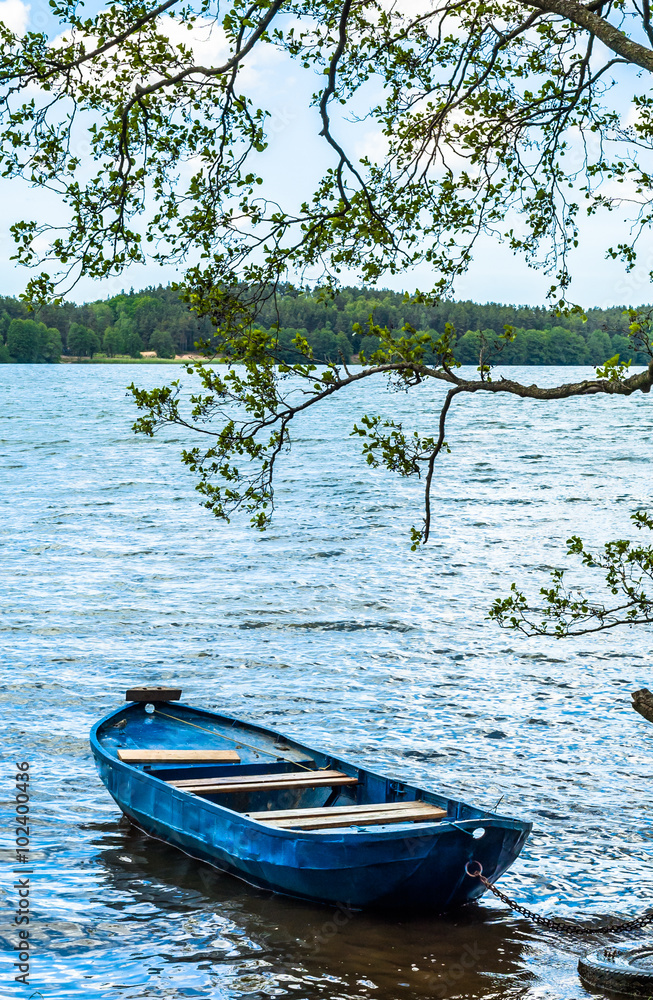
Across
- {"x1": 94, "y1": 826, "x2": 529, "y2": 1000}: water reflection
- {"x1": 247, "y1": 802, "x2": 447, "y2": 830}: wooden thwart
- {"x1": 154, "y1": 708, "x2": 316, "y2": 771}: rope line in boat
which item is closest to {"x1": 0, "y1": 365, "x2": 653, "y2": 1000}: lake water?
{"x1": 94, "y1": 826, "x2": 529, "y2": 1000}: water reflection

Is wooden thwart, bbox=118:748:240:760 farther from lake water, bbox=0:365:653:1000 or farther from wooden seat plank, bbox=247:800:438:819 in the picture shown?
wooden seat plank, bbox=247:800:438:819

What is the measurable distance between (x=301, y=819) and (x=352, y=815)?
0.54m

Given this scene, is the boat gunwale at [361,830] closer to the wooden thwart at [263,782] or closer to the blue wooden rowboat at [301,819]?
the blue wooden rowboat at [301,819]

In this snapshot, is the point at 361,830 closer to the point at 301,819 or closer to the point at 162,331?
the point at 301,819

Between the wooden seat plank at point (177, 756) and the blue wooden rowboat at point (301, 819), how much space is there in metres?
0.01

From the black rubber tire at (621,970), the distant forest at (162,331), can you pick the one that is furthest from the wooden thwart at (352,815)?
the distant forest at (162,331)

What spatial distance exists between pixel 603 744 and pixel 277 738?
17.4 ft

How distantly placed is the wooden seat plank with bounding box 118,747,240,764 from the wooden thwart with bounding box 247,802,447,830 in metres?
1.64

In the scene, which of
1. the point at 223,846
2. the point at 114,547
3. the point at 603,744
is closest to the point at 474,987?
the point at 223,846

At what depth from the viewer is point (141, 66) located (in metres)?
7.61

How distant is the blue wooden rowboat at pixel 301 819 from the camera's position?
31.9 ft

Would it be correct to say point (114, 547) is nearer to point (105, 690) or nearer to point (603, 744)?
point (105, 690)

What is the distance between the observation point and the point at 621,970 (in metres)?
8.69

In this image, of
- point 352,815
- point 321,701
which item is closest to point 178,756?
point 352,815
